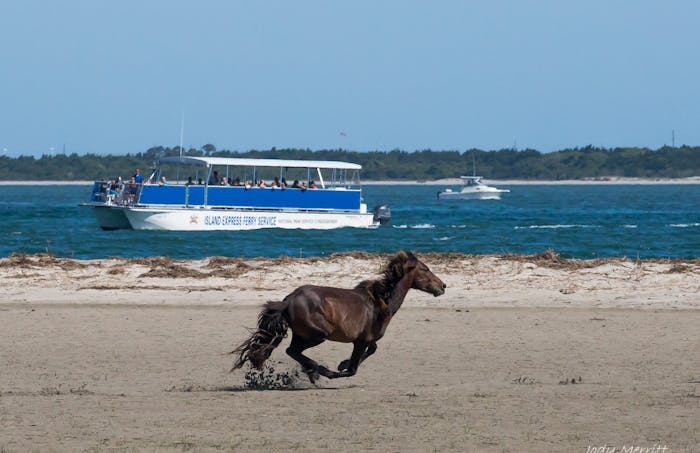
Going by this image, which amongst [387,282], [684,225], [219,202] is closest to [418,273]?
[387,282]

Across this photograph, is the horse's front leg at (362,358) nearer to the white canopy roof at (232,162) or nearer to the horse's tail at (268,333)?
the horse's tail at (268,333)

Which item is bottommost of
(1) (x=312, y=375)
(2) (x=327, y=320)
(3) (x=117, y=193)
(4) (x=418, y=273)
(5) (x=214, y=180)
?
(1) (x=312, y=375)

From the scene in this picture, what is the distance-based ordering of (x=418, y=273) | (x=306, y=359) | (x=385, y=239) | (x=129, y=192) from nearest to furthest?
(x=306, y=359) < (x=418, y=273) < (x=385, y=239) < (x=129, y=192)

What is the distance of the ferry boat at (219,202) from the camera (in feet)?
161

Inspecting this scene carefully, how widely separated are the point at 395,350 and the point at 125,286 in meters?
8.12

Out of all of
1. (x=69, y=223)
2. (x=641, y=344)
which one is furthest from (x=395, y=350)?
(x=69, y=223)

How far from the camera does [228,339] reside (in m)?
16.5

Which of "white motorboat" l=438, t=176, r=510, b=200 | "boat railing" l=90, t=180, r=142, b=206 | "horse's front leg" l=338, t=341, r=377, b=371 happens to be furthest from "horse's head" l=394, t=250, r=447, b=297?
"white motorboat" l=438, t=176, r=510, b=200

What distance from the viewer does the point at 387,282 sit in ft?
43.5

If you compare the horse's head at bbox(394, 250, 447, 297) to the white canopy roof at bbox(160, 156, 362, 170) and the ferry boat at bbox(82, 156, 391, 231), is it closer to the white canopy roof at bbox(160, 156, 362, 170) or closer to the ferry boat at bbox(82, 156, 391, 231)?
the ferry boat at bbox(82, 156, 391, 231)

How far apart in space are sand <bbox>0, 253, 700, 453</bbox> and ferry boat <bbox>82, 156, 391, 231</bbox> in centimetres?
2412

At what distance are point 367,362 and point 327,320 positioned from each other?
2.39m

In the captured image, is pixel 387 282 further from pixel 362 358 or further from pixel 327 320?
pixel 327 320

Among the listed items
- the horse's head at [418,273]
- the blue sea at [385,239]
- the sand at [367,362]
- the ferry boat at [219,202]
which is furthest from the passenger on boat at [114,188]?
the horse's head at [418,273]
